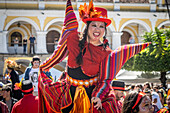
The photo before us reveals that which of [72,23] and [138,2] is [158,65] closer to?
[138,2]

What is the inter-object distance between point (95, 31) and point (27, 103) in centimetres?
Result: 152

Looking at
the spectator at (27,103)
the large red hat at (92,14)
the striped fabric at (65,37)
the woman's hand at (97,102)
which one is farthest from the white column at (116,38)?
the woman's hand at (97,102)

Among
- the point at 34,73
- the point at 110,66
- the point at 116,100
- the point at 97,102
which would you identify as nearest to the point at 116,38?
the point at 34,73

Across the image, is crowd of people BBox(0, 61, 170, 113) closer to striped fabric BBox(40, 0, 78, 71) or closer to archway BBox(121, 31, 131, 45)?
striped fabric BBox(40, 0, 78, 71)

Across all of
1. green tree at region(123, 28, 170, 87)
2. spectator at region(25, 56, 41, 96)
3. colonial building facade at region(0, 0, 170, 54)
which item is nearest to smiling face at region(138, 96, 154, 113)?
spectator at region(25, 56, 41, 96)

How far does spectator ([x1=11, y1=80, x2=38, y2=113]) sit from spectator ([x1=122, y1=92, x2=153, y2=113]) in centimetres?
223

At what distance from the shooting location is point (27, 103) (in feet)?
16.9

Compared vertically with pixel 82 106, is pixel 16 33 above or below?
above

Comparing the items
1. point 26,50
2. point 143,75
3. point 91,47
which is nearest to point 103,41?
point 91,47

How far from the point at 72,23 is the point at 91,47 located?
0.47m

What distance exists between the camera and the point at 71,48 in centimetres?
484

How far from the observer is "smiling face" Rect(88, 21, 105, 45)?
4.82 m

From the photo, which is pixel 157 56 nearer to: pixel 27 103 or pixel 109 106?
pixel 27 103

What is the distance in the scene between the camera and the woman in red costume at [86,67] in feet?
15.3
